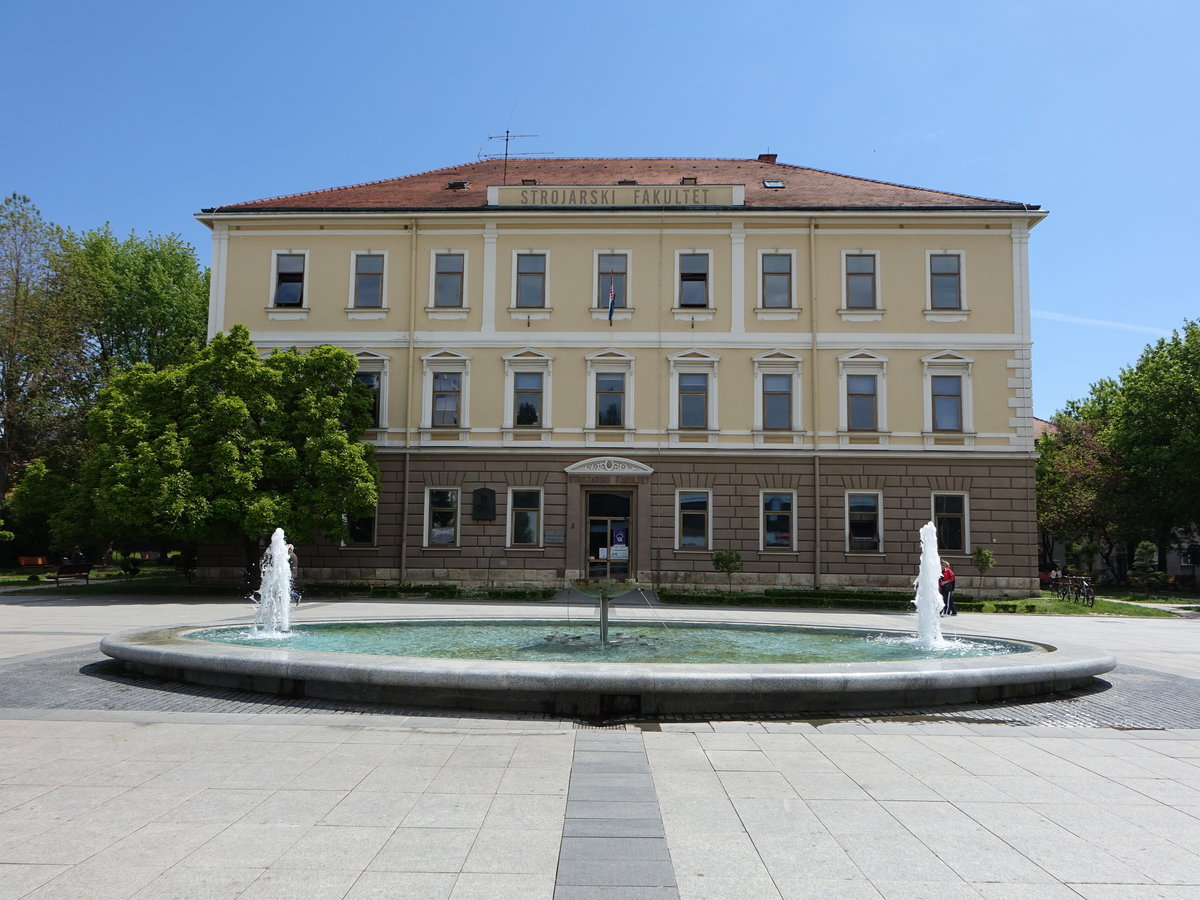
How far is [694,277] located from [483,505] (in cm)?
1122

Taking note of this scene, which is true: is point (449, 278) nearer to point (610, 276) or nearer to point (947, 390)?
point (610, 276)

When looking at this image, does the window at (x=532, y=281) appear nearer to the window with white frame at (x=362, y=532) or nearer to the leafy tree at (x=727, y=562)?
the window with white frame at (x=362, y=532)

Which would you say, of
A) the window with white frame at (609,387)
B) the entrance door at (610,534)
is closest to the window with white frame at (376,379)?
the window with white frame at (609,387)

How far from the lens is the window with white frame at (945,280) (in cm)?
3003

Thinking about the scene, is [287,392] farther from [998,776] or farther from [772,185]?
[998,776]

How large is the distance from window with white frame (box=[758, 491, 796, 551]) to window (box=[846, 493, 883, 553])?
1.96m

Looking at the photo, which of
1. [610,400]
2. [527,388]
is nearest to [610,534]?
[610,400]

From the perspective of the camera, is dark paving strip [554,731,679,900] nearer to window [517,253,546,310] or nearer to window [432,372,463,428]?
window [432,372,463,428]

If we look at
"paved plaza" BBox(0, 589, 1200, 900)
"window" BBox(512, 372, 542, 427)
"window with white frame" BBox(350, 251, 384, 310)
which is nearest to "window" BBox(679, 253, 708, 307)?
"window" BBox(512, 372, 542, 427)

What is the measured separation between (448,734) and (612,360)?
75.9 ft

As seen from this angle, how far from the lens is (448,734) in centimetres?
773

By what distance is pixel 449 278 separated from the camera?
1218 inches

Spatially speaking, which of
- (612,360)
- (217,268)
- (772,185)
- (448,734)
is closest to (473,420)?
(612,360)

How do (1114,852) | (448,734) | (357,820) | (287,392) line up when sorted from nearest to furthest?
(1114,852) < (357,820) < (448,734) < (287,392)
